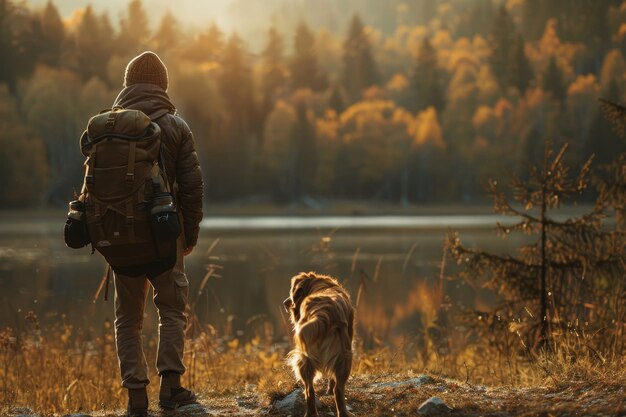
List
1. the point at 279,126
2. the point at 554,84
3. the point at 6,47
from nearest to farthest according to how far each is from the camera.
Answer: the point at 279,126, the point at 6,47, the point at 554,84

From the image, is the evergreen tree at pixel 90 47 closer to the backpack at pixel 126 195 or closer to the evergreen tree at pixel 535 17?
the evergreen tree at pixel 535 17

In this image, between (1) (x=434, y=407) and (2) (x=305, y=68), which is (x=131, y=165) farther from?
(2) (x=305, y=68)

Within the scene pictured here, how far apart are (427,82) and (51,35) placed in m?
38.2

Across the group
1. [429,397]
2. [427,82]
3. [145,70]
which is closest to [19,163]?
[427,82]

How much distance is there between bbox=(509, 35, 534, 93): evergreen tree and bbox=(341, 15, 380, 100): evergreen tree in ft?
53.2

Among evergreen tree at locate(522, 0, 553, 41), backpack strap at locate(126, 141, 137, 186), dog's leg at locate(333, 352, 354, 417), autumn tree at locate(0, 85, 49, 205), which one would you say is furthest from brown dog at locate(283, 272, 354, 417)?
evergreen tree at locate(522, 0, 553, 41)

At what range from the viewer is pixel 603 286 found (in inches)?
309

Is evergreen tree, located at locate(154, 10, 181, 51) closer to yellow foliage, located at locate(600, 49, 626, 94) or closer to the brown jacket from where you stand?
yellow foliage, located at locate(600, 49, 626, 94)

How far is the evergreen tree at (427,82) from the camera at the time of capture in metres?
86.9

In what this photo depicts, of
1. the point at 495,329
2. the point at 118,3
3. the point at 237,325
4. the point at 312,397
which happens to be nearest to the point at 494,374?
the point at 495,329

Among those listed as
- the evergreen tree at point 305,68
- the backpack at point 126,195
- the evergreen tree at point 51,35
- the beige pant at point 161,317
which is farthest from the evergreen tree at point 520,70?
the backpack at point 126,195

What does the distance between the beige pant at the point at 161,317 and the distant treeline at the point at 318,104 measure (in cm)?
4856

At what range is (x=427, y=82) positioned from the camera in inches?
3474

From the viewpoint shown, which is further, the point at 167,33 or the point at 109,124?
the point at 167,33
